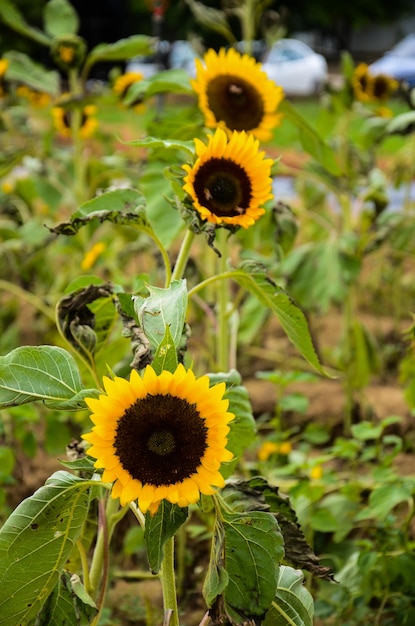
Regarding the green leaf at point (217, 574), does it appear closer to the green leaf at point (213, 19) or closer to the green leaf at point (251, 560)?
the green leaf at point (251, 560)

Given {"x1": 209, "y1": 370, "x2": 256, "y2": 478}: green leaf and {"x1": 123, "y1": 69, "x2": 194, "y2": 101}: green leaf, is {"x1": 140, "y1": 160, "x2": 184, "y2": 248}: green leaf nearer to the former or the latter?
{"x1": 123, "y1": 69, "x2": 194, "y2": 101}: green leaf

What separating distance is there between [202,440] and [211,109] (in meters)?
0.61

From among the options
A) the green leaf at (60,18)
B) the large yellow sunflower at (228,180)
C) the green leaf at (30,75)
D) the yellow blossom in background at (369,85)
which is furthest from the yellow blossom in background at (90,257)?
the large yellow sunflower at (228,180)

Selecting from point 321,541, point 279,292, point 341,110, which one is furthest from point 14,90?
point 279,292

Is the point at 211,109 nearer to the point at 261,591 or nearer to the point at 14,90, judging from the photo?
the point at 261,591

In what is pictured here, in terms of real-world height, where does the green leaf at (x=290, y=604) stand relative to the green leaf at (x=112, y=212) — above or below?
below

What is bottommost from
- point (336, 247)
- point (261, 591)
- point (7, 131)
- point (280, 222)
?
point (261, 591)

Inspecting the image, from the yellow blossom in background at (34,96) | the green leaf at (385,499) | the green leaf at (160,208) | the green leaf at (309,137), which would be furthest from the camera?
the yellow blossom in background at (34,96)

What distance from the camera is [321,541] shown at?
57.6 inches

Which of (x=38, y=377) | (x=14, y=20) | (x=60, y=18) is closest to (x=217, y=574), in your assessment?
(x=38, y=377)

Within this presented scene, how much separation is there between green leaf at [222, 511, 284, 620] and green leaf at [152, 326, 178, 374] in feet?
0.52

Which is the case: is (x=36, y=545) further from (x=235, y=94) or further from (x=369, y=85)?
(x=369, y=85)

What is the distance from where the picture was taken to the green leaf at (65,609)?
0.77 metres

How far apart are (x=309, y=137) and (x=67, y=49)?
66cm
